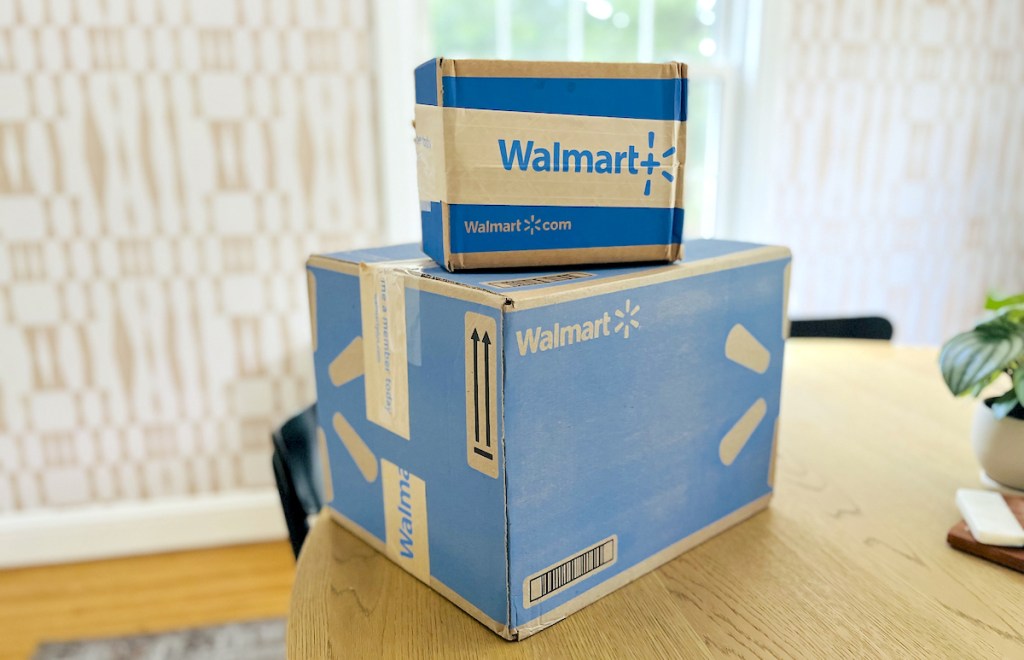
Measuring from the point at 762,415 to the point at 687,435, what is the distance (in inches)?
6.1

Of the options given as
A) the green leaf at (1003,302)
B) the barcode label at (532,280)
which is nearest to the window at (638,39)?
the green leaf at (1003,302)

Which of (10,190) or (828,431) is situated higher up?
(10,190)

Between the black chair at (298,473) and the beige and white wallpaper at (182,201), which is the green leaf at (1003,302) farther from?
the beige and white wallpaper at (182,201)

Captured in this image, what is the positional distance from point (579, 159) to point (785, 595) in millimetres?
511

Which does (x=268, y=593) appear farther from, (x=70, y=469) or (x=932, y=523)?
(x=932, y=523)

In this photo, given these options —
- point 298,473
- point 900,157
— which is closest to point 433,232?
point 298,473

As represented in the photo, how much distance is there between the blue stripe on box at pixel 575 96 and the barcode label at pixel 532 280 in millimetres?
165

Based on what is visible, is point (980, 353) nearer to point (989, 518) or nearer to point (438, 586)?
A: point (989, 518)

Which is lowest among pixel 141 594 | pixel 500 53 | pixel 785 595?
pixel 141 594

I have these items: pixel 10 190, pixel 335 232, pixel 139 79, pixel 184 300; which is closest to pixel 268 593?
pixel 184 300

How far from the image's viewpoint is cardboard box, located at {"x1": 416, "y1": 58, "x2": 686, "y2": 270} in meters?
0.69

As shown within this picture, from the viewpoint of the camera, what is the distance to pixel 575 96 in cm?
71

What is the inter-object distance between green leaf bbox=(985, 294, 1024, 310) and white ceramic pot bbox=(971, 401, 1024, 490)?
136 mm

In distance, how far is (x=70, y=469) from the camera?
7.30 ft
